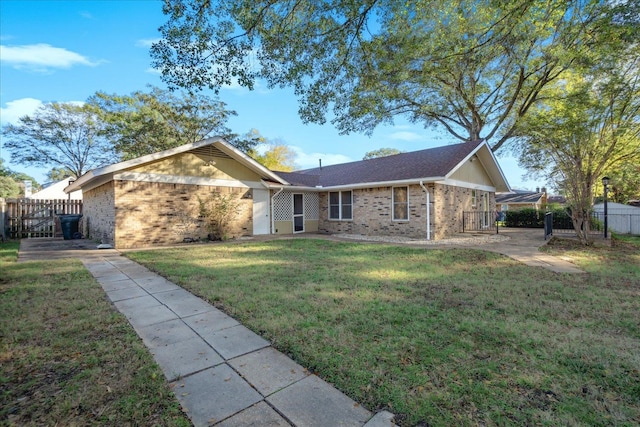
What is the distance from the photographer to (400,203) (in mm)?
13086

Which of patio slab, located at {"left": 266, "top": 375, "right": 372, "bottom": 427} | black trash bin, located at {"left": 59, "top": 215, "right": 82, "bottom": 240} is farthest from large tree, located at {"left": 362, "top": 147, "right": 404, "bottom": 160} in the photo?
patio slab, located at {"left": 266, "top": 375, "right": 372, "bottom": 427}

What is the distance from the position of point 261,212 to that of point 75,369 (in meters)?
11.6

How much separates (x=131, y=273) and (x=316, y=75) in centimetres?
590

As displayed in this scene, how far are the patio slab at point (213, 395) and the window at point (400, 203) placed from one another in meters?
11.4

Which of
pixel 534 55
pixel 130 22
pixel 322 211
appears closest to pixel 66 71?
pixel 130 22

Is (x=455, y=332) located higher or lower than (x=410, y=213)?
lower

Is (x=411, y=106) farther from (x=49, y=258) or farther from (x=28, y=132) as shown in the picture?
(x=28, y=132)

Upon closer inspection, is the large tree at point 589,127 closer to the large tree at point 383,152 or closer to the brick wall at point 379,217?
the brick wall at point 379,217

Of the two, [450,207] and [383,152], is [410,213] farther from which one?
[383,152]

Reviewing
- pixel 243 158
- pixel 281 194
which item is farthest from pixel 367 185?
pixel 243 158

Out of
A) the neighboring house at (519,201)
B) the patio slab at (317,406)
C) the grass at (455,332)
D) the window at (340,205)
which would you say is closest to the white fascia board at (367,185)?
the window at (340,205)

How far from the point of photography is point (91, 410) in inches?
80.0

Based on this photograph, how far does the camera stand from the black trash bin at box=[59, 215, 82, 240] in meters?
12.9

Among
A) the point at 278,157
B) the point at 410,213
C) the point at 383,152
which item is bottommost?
the point at 410,213
